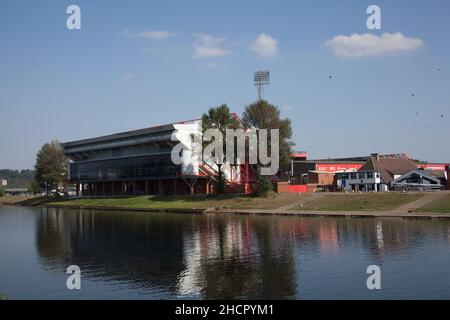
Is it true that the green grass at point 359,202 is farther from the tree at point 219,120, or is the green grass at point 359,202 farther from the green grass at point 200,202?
the tree at point 219,120

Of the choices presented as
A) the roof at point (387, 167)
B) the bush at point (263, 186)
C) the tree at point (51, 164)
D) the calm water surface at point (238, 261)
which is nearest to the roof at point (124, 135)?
the tree at point (51, 164)

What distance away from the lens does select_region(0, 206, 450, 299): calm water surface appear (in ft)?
110

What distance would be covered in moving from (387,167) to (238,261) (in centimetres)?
8123

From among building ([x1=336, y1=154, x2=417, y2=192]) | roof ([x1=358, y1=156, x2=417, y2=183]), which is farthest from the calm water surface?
roof ([x1=358, y1=156, x2=417, y2=183])

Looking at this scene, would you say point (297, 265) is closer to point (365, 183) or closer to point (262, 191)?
point (262, 191)

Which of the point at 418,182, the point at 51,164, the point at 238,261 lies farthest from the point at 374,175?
the point at 51,164

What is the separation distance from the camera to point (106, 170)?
158875 mm

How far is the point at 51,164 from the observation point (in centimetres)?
19050

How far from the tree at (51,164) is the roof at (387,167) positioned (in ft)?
385

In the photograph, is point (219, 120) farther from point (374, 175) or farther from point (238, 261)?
point (238, 261)

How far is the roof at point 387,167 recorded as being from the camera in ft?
372

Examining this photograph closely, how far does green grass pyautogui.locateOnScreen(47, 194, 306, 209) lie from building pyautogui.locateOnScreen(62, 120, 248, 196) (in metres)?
9.28
